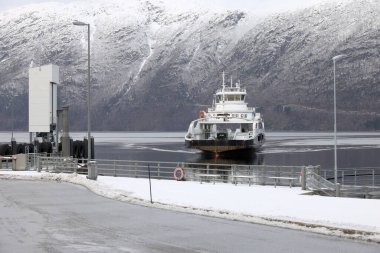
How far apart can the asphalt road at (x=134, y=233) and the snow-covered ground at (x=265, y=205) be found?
Result: 70 cm

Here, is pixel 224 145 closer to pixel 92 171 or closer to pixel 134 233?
pixel 92 171

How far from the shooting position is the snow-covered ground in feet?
53.8

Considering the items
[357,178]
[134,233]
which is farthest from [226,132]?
[134,233]

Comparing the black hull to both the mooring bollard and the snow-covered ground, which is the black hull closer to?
the mooring bollard

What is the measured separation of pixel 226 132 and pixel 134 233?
77187 mm

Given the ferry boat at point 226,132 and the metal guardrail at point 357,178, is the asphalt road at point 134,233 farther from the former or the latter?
the ferry boat at point 226,132

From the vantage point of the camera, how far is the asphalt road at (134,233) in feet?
43.8

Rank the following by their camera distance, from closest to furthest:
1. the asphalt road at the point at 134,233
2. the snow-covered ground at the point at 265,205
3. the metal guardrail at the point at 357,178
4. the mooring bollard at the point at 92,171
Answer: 1. the asphalt road at the point at 134,233
2. the snow-covered ground at the point at 265,205
3. the mooring bollard at the point at 92,171
4. the metal guardrail at the point at 357,178

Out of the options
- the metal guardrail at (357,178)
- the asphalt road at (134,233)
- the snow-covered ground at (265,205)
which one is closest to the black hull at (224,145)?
the metal guardrail at (357,178)

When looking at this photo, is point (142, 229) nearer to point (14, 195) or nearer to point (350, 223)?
point (350, 223)

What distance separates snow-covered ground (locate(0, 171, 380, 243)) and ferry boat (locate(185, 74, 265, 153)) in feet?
185

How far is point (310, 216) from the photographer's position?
18.0m

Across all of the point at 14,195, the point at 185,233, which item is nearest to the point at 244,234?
the point at 185,233

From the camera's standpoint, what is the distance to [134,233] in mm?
15383
